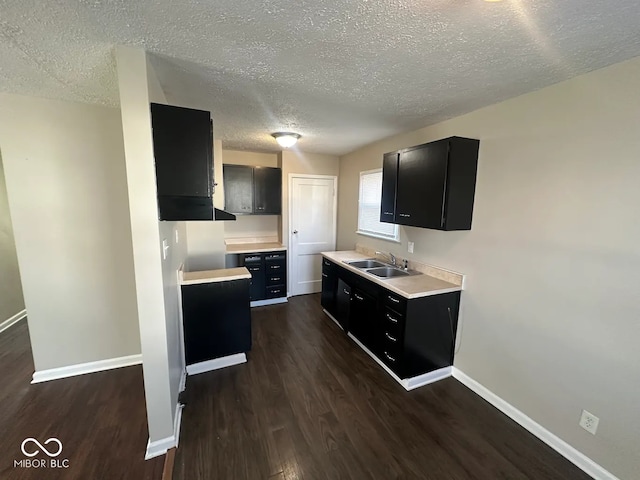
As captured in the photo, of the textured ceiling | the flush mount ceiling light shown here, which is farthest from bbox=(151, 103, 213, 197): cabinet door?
the flush mount ceiling light

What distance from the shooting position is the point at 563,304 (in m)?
1.76

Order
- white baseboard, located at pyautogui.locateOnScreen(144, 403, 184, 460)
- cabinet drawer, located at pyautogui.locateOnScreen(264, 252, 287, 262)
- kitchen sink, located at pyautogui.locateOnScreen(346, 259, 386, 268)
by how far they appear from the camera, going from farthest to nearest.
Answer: cabinet drawer, located at pyautogui.locateOnScreen(264, 252, 287, 262)
kitchen sink, located at pyautogui.locateOnScreen(346, 259, 386, 268)
white baseboard, located at pyautogui.locateOnScreen(144, 403, 184, 460)

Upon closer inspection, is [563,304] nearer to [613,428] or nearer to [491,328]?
[491,328]

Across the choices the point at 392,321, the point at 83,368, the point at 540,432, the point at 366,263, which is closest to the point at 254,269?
the point at 366,263

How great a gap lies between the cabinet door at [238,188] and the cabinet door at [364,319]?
7.41 ft

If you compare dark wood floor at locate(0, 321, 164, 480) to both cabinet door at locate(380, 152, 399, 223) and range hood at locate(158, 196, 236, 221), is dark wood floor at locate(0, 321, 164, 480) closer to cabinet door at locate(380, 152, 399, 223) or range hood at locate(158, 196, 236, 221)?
range hood at locate(158, 196, 236, 221)

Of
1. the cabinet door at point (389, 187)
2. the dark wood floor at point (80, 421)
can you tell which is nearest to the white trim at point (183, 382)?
the dark wood floor at point (80, 421)

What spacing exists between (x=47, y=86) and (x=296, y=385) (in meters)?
3.10

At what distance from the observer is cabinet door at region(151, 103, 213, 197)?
1580 millimetres

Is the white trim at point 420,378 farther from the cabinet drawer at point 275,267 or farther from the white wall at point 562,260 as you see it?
the cabinet drawer at point 275,267

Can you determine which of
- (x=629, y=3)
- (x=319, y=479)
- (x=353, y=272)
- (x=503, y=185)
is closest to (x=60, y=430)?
(x=319, y=479)

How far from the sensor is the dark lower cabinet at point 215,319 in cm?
244

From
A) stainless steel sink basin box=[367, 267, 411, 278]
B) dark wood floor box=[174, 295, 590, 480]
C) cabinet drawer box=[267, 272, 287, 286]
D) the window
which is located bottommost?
dark wood floor box=[174, 295, 590, 480]

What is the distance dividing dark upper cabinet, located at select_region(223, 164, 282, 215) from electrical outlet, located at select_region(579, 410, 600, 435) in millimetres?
3921
